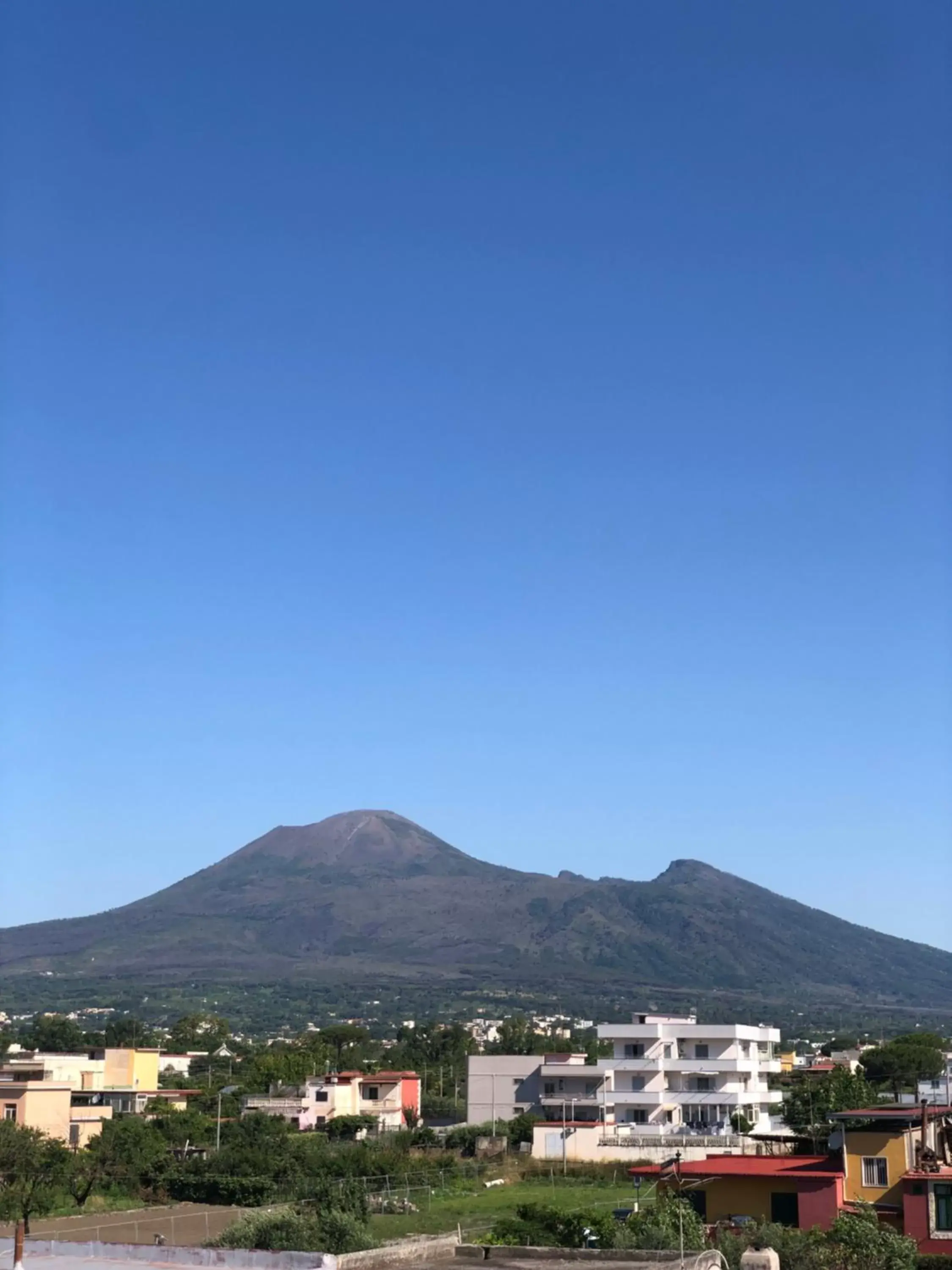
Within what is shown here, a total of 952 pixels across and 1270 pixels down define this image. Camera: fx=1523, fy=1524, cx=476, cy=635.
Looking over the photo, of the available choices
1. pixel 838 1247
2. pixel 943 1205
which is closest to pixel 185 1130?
pixel 943 1205

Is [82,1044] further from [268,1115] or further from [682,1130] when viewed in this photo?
[682,1130]

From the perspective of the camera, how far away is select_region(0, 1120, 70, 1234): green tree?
50.0 metres

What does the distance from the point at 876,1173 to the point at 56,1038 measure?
107 m

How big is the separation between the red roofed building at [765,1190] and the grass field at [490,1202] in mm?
5500

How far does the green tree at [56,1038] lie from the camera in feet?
411

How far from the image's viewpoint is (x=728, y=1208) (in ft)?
109

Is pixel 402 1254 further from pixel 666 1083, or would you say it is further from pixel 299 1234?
pixel 666 1083

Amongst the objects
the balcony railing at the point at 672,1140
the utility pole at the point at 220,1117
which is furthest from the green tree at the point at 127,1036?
the balcony railing at the point at 672,1140

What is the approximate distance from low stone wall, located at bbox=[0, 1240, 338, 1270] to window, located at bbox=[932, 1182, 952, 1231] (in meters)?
17.9

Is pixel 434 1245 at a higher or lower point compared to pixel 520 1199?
higher

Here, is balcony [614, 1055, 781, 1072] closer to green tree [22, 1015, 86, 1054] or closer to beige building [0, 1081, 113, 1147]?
beige building [0, 1081, 113, 1147]

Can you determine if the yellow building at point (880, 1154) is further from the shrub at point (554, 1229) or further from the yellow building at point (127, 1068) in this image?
the yellow building at point (127, 1068)

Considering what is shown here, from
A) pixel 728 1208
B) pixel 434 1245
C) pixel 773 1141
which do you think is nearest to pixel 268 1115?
pixel 773 1141

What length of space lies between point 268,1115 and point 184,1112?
13.0 ft
